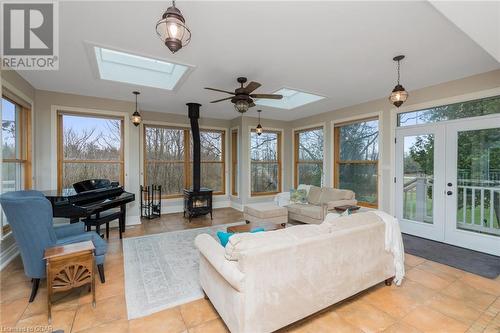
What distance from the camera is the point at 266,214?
4.41 meters

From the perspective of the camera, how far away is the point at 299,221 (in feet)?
16.4

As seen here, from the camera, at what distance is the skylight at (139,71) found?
3591 mm

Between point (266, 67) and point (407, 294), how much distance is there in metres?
3.24

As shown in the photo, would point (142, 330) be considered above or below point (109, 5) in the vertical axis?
below

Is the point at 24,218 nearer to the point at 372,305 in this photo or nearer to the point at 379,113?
the point at 372,305

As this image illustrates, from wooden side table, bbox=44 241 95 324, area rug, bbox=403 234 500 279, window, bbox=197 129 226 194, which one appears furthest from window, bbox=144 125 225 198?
area rug, bbox=403 234 500 279

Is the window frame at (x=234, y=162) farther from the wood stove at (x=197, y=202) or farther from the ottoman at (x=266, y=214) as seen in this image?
the ottoman at (x=266, y=214)

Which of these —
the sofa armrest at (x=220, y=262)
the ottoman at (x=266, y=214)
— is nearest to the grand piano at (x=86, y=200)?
the sofa armrest at (x=220, y=262)

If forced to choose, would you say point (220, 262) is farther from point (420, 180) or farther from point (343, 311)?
point (420, 180)

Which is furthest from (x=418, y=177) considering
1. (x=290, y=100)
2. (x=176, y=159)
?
(x=176, y=159)

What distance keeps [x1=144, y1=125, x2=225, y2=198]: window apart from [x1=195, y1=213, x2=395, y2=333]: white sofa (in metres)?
4.29

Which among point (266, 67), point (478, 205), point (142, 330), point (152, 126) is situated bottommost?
point (142, 330)

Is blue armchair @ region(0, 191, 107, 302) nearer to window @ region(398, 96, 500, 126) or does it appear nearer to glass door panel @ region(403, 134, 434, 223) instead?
glass door panel @ region(403, 134, 434, 223)

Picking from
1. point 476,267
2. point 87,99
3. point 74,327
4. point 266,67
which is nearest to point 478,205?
point 476,267
